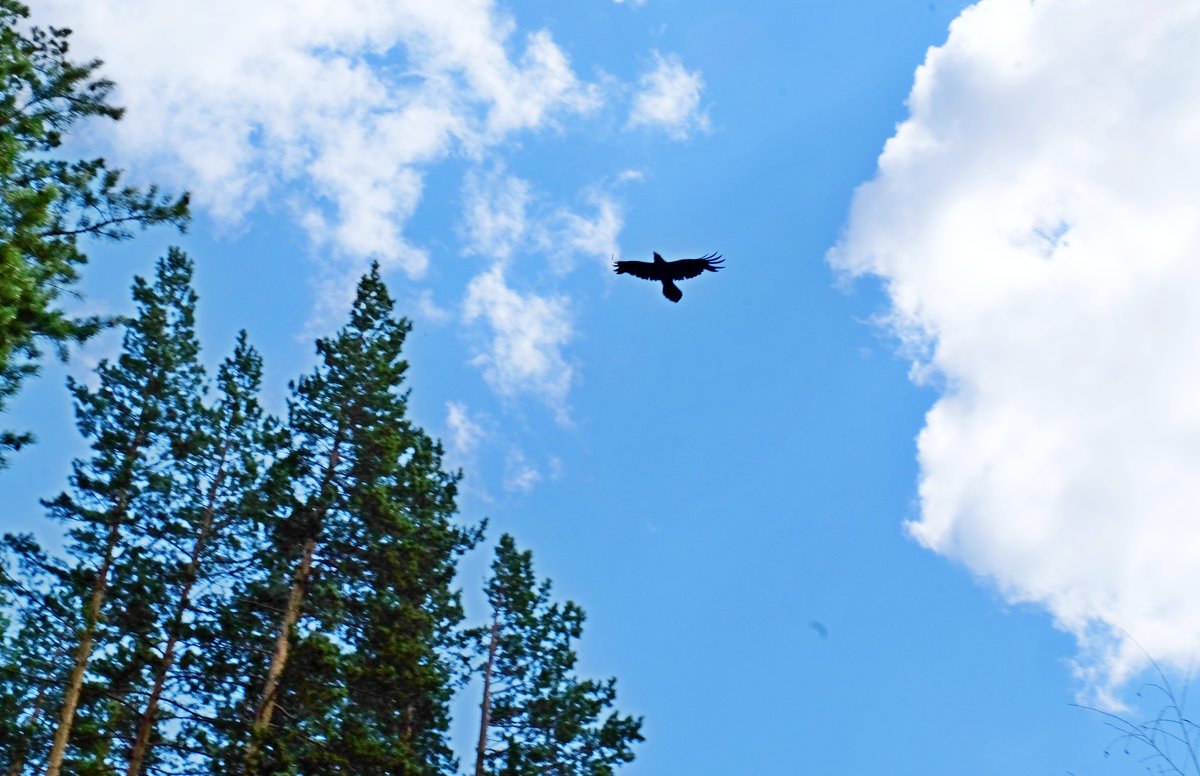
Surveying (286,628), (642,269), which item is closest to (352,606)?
(286,628)

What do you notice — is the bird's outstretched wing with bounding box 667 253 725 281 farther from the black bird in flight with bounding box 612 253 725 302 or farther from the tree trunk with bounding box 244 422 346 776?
the tree trunk with bounding box 244 422 346 776

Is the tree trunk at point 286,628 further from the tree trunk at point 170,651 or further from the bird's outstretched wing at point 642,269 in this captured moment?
the bird's outstretched wing at point 642,269

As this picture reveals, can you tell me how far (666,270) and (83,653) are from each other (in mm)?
12881

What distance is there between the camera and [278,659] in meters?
20.9

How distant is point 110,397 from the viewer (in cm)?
2348

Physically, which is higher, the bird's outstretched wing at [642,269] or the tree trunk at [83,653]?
the bird's outstretched wing at [642,269]

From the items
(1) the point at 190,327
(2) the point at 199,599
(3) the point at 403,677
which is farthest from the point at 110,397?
(3) the point at 403,677

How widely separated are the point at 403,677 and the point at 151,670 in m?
4.85

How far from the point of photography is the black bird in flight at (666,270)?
1694cm

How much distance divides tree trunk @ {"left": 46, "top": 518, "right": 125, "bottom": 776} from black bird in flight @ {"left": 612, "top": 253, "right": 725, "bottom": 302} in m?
11.8

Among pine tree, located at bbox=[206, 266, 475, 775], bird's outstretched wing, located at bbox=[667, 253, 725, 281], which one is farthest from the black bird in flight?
pine tree, located at bbox=[206, 266, 475, 775]

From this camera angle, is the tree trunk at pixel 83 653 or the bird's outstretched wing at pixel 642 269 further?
the tree trunk at pixel 83 653

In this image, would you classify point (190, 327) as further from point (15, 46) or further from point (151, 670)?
point (15, 46)

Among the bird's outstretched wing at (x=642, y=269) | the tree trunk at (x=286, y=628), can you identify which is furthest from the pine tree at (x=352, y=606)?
the bird's outstretched wing at (x=642, y=269)
